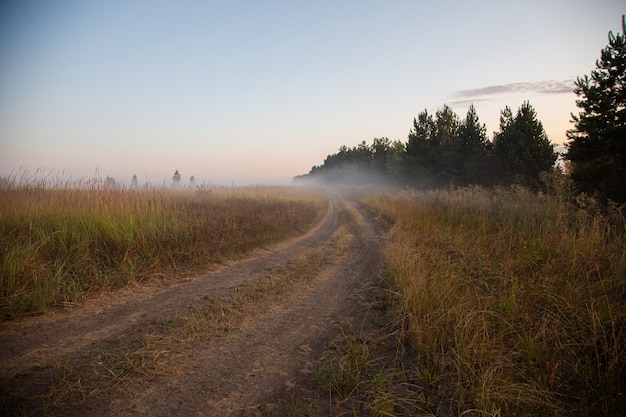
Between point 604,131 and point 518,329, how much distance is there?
550 inches

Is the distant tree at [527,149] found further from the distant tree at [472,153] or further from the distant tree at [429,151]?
the distant tree at [429,151]

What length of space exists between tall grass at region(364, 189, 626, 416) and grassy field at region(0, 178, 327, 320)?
475 centimetres

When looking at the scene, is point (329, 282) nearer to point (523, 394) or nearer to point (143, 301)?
point (143, 301)

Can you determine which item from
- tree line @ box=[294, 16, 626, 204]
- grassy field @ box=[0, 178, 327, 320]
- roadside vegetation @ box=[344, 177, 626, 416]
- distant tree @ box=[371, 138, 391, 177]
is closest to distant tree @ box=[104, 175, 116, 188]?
grassy field @ box=[0, 178, 327, 320]

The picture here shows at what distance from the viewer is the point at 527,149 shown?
978 inches

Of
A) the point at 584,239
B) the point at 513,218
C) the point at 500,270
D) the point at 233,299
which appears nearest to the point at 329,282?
the point at 233,299

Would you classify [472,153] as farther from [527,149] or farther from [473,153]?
[527,149]

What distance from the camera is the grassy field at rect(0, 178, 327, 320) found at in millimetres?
4336

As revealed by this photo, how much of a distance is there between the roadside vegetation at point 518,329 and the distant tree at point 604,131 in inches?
332

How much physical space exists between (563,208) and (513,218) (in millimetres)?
1093

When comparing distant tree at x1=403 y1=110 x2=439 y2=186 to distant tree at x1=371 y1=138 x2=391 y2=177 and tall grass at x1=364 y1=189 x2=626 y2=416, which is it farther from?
tall grass at x1=364 y1=189 x2=626 y2=416

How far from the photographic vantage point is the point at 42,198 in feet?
22.4

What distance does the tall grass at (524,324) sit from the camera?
7.82 feet

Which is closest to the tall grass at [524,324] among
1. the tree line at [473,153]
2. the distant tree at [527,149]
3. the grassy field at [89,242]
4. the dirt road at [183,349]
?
the dirt road at [183,349]
